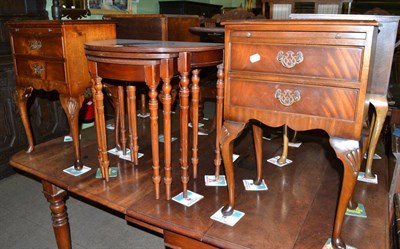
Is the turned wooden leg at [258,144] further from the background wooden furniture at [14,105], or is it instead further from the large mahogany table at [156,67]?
the background wooden furniture at [14,105]

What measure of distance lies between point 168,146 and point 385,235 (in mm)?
868

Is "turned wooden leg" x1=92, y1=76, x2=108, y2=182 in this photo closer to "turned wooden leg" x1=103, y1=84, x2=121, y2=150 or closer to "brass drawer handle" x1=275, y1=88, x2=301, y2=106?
"turned wooden leg" x1=103, y1=84, x2=121, y2=150

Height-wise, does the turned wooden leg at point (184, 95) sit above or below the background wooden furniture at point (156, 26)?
below

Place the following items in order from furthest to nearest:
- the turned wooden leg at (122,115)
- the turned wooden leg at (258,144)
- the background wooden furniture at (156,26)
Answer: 1. the background wooden furniture at (156,26)
2. the turned wooden leg at (122,115)
3. the turned wooden leg at (258,144)

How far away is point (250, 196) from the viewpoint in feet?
5.06

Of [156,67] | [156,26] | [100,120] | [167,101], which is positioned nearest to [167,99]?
[167,101]

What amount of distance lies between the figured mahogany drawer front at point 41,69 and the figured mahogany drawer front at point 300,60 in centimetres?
91

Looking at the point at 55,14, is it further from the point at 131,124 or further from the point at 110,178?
the point at 110,178

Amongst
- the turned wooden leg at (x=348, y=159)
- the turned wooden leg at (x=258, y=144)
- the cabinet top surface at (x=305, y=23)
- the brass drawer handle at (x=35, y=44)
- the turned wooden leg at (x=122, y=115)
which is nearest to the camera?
the cabinet top surface at (x=305, y=23)

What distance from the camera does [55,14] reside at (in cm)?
234

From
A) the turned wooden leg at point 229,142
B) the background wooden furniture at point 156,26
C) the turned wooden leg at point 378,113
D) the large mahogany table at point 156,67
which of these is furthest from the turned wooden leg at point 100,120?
the turned wooden leg at point 378,113

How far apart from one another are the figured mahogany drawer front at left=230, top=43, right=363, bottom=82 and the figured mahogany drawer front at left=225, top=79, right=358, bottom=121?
44 millimetres

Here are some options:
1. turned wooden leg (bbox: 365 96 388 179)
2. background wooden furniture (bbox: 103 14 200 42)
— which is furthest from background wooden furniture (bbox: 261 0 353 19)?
turned wooden leg (bbox: 365 96 388 179)

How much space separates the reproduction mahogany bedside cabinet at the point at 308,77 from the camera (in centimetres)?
104
